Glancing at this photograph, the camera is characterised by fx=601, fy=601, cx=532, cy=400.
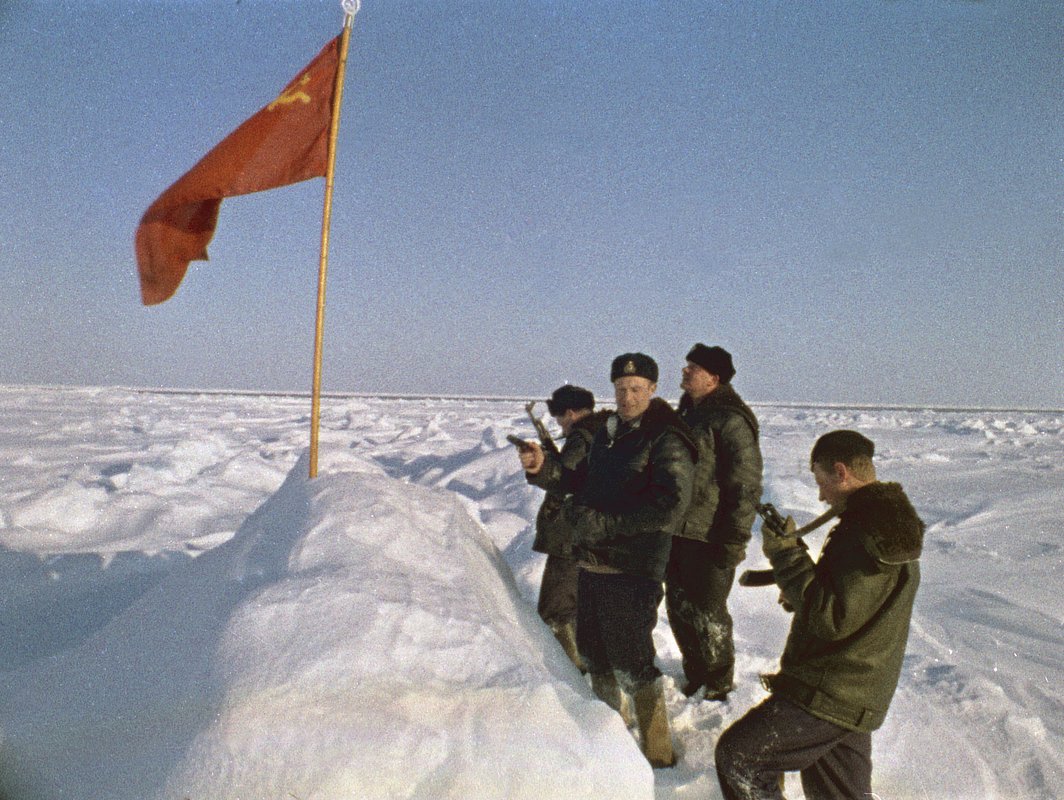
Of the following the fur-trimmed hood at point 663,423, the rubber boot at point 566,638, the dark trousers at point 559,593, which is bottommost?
the rubber boot at point 566,638

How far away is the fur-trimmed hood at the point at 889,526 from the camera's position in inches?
60.5

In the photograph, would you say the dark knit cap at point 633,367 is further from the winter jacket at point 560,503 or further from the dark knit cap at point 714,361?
the dark knit cap at point 714,361

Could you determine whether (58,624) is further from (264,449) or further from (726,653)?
(264,449)

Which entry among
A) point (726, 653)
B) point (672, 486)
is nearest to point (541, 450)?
point (672, 486)

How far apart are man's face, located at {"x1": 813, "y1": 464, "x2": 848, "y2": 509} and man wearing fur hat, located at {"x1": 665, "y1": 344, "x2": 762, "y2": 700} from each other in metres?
1.11

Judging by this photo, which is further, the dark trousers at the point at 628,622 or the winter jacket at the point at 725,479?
the winter jacket at the point at 725,479

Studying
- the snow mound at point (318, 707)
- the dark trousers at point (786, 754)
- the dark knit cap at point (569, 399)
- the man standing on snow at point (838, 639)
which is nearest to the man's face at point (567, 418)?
the dark knit cap at point (569, 399)

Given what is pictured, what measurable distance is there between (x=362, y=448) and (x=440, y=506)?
11457 millimetres

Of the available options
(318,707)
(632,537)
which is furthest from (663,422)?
(318,707)

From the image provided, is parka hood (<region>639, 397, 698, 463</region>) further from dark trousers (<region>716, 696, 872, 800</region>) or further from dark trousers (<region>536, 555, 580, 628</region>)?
dark trousers (<region>536, 555, 580, 628</region>)

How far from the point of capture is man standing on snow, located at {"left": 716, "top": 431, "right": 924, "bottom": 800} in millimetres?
1595

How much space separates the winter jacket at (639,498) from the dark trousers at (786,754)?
26.5 inches

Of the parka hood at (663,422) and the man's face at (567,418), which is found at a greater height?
the parka hood at (663,422)

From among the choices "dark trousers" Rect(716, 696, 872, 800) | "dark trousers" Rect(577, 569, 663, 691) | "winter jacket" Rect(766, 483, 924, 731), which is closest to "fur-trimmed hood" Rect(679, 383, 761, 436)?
"dark trousers" Rect(577, 569, 663, 691)
